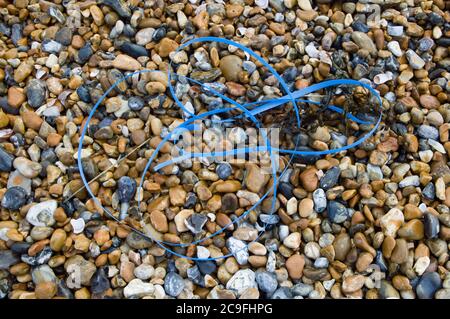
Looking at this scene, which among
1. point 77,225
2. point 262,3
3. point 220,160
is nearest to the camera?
point 77,225

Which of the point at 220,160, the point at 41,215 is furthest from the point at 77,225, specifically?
the point at 220,160

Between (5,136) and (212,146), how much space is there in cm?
77

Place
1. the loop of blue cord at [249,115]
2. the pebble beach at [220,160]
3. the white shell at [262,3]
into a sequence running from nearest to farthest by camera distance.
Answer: the pebble beach at [220,160] < the loop of blue cord at [249,115] < the white shell at [262,3]

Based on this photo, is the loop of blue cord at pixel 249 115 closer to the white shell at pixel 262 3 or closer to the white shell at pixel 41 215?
the white shell at pixel 41 215

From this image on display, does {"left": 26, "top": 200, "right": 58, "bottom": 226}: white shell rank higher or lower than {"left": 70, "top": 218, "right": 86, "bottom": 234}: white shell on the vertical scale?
higher

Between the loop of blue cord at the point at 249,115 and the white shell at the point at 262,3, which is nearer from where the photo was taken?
the loop of blue cord at the point at 249,115

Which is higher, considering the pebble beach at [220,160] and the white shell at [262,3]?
the white shell at [262,3]

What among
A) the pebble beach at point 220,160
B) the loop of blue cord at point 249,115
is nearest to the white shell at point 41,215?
the pebble beach at point 220,160

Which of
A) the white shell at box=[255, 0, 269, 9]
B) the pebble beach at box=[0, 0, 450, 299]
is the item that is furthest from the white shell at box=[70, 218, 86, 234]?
the white shell at box=[255, 0, 269, 9]

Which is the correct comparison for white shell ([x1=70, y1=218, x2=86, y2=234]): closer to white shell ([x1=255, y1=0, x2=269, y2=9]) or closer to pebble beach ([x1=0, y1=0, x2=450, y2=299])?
pebble beach ([x1=0, y1=0, x2=450, y2=299])

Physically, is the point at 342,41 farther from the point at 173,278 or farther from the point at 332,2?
the point at 173,278

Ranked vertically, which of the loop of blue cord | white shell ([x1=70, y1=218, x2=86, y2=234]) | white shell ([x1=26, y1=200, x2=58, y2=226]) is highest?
the loop of blue cord

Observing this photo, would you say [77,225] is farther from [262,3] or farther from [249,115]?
[262,3]

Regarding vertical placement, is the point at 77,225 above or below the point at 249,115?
below
